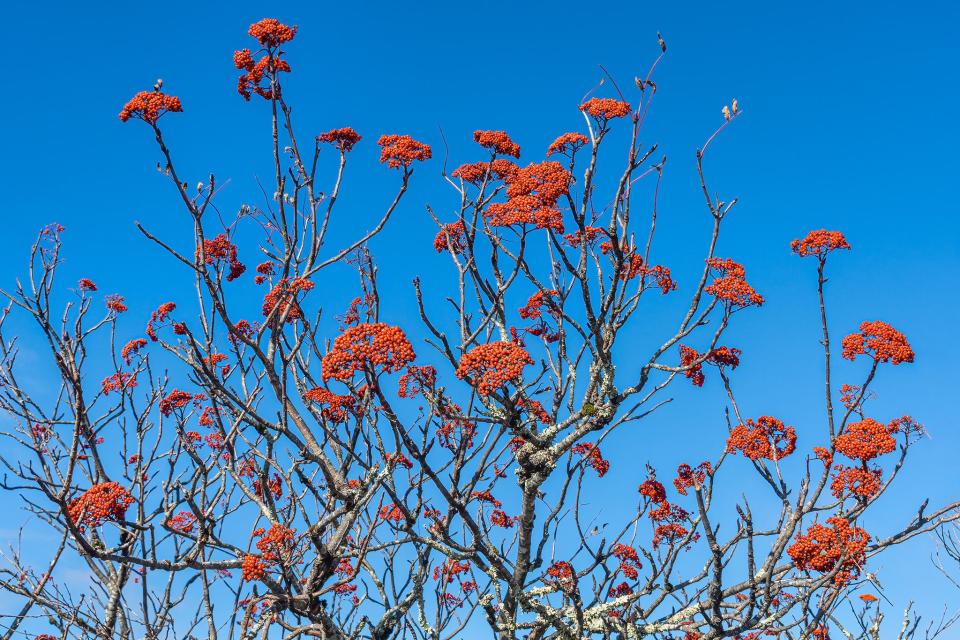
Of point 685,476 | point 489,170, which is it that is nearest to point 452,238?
point 489,170

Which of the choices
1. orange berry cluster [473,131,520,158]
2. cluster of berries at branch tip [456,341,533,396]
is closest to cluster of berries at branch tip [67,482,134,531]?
cluster of berries at branch tip [456,341,533,396]

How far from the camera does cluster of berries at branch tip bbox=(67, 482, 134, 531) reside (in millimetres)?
6582

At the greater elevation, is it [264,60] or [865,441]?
[264,60]

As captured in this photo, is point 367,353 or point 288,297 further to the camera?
point 288,297

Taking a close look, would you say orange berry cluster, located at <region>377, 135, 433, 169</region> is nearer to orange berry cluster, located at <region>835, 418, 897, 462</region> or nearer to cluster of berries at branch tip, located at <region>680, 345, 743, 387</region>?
cluster of berries at branch tip, located at <region>680, 345, 743, 387</region>

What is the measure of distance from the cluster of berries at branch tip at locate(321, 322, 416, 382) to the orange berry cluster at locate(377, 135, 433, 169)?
3.15 metres

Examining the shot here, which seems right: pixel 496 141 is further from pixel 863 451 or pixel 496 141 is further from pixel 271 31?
pixel 863 451

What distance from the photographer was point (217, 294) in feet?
25.6

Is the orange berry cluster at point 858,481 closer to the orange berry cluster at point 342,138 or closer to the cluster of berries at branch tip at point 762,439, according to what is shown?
the cluster of berries at branch tip at point 762,439

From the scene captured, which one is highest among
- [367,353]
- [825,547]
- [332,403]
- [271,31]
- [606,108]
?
[271,31]

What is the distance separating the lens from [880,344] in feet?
27.8

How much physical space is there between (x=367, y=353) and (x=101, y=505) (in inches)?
105

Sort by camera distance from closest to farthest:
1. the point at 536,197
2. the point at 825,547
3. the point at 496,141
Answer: the point at 825,547 < the point at 536,197 < the point at 496,141

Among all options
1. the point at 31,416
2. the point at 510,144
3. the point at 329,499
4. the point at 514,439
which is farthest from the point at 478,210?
the point at 31,416
